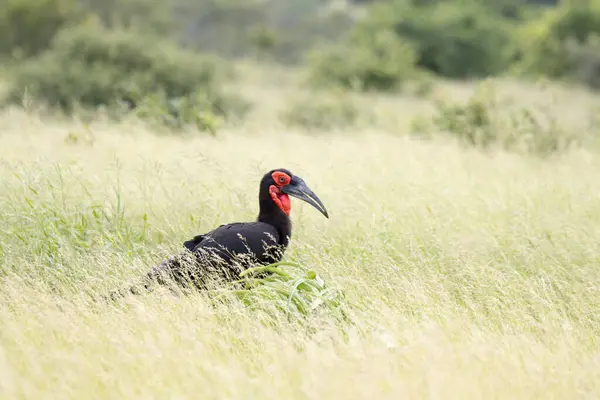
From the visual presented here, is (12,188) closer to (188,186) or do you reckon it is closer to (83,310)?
(188,186)

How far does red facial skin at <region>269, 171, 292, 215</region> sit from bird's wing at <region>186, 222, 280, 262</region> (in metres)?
0.22

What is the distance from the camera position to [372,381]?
3414 mm

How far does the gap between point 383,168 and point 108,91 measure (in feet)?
24.7

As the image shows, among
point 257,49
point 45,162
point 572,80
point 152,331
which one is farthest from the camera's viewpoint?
point 257,49

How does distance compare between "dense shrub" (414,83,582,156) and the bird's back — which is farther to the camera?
"dense shrub" (414,83,582,156)

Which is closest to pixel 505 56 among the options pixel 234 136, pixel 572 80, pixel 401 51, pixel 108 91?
pixel 572 80

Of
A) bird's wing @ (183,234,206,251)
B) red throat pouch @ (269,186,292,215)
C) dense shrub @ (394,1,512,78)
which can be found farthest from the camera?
dense shrub @ (394,1,512,78)

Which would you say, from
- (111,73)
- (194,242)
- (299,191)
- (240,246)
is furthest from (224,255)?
(111,73)

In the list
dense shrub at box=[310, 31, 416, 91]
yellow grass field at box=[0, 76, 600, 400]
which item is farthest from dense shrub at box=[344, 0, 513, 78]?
yellow grass field at box=[0, 76, 600, 400]

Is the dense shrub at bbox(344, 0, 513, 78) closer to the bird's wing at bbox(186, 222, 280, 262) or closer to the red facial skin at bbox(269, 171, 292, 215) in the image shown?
the red facial skin at bbox(269, 171, 292, 215)

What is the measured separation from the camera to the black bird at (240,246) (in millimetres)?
4758

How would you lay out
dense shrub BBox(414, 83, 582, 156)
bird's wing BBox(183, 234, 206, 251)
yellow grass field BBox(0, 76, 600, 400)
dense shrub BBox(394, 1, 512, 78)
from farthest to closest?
dense shrub BBox(394, 1, 512, 78)
dense shrub BBox(414, 83, 582, 156)
bird's wing BBox(183, 234, 206, 251)
yellow grass field BBox(0, 76, 600, 400)

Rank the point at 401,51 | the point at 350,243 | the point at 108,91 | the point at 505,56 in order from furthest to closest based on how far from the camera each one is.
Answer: the point at 505,56, the point at 401,51, the point at 108,91, the point at 350,243

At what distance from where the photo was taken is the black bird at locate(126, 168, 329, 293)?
187 inches
